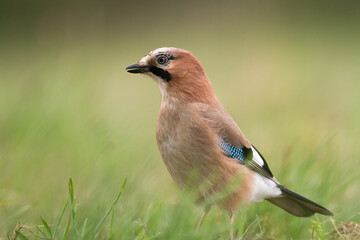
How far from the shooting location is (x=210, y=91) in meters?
3.41

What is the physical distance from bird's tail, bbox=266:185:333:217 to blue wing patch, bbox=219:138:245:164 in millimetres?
325

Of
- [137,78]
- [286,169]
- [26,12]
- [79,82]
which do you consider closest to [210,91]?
[286,169]

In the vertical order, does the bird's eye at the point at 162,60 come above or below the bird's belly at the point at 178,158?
above

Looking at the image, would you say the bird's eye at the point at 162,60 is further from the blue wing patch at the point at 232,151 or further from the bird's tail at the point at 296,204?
the bird's tail at the point at 296,204

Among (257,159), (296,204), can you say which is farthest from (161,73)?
(296,204)

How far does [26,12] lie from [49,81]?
17.5ft

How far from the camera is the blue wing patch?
3.18 metres

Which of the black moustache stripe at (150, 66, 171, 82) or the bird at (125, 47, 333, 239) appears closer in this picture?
the bird at (125, 47, 333, 239)

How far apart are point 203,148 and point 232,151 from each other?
0.82ft

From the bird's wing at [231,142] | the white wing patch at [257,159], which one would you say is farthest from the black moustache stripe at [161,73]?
the white wing patch at [257,159]

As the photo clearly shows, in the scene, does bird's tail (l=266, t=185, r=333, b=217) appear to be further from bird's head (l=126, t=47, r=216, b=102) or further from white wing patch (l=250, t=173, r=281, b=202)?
bird's head (l=126, t=47, r=216, b=102)

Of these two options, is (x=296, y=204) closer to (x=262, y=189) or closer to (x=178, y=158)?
(x=262, y=189)

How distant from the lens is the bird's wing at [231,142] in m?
3.20

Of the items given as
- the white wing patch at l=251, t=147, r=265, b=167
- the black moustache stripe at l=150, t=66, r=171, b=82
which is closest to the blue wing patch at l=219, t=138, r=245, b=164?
the white wing patch at l=251, t=147, r=265, b=167
